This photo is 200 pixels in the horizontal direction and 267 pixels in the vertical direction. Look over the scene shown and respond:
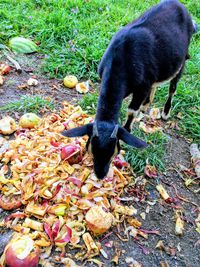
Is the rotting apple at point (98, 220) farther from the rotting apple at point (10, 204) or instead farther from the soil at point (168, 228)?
the rotting apple at point (10, 204)

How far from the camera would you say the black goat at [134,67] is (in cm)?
362

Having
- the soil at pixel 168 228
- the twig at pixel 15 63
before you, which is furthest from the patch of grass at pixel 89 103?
the twig at pixel 15 63

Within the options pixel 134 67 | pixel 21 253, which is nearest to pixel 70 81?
pixel 134 67

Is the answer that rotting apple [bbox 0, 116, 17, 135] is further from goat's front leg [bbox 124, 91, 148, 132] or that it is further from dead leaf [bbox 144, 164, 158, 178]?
dead leaf [bbox 144, 164, 158, 178]

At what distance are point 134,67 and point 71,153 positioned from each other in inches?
47.7

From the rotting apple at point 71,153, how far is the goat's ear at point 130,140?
0.69 metres

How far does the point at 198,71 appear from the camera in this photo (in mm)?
6574

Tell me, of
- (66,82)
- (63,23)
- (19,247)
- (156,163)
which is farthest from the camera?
(63,23)

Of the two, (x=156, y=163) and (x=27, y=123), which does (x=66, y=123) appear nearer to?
(x=27, y=123)

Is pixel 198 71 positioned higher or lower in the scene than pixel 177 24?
lower

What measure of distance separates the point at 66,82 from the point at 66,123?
135 cm

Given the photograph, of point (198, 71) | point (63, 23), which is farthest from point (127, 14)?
point (198, 71)

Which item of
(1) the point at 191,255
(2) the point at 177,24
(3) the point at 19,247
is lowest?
(1) the point at 191,255

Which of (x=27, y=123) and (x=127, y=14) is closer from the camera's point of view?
(x=27, y=123)
